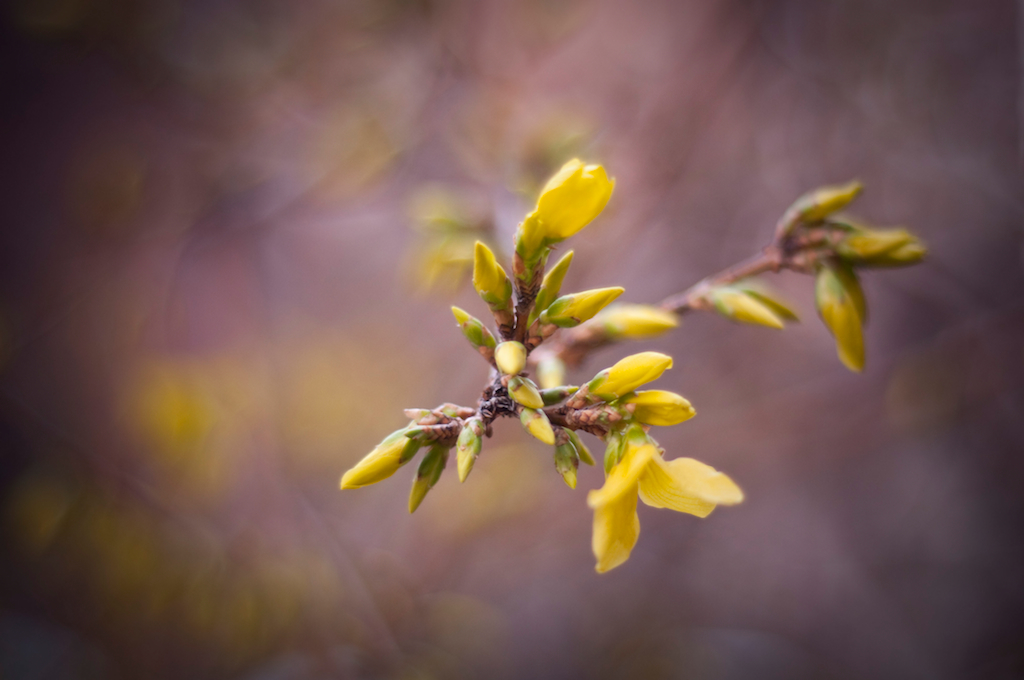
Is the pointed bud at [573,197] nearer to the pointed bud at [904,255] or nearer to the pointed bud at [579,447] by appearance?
the pointed bud at [579,447]

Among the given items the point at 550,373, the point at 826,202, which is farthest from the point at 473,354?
the point at 826,202

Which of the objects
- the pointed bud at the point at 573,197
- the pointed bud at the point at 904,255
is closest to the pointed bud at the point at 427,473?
the pointed bud at the point at 573,197

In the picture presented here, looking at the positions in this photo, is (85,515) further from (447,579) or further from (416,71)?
(416,71)

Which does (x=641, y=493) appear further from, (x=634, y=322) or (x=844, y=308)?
(x=844, y=308)

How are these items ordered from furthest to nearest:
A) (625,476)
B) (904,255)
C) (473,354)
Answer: (473,354)
(904,255)
(625,476)

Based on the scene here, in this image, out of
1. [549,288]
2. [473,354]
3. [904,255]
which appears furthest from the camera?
[473,354]

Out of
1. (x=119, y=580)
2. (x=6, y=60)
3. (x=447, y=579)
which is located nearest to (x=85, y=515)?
(x=119, y=580)
